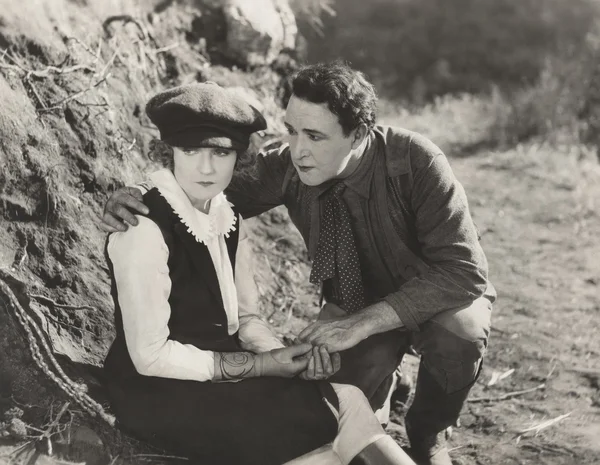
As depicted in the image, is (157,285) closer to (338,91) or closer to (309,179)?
(309,179)

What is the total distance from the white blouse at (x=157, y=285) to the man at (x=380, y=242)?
1.53ft

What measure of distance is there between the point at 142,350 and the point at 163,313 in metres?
0.14

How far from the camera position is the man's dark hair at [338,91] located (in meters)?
3.04

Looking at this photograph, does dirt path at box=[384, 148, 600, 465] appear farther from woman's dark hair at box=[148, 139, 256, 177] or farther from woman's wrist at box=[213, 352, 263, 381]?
woman's dark hair at box=[148, 139, 256, 177]

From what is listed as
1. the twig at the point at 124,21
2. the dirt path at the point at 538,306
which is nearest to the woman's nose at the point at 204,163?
the dirt path at the point at 538,306

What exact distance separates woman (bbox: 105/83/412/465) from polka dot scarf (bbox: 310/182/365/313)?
0.63 meters

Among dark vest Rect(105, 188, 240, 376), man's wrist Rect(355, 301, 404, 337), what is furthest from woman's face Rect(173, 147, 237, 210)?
man's wrist Rect(355, 301, 404, 337)

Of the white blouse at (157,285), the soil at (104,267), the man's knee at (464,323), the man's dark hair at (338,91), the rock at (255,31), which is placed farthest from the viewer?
the rock at (255,31)

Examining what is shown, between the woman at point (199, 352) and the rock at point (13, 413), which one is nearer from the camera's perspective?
the woman at point (199, 352)

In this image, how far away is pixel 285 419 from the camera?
2701 mm

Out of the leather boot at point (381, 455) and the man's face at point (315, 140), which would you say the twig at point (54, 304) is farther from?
the leather boot at point (381, 455)

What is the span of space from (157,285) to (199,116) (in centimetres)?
58

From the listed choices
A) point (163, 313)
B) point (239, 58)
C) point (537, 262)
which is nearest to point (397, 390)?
point (163, 313)

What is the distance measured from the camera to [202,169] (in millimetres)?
2678
